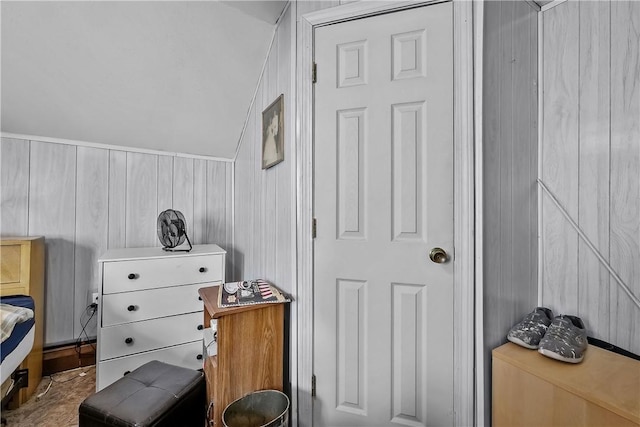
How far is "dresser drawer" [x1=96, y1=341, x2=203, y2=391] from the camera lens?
6.04 ft

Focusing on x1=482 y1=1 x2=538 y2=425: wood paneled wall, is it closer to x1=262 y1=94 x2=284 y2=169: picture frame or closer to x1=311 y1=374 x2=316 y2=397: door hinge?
x1=311 y1=374 x2=316 y2=397: door hinge

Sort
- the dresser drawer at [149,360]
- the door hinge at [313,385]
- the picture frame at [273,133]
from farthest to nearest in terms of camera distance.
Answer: the dresser drawer at [149,360] → the picture frame at [273,133] → the door hinge at [313,385]

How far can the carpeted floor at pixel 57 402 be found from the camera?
163 centimetres

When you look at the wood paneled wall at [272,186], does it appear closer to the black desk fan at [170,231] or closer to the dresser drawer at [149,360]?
the black desk fan at [170,231]

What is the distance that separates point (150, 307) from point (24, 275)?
2.42 feet

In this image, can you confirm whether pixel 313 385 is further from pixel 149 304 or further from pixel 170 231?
pixel 170 231

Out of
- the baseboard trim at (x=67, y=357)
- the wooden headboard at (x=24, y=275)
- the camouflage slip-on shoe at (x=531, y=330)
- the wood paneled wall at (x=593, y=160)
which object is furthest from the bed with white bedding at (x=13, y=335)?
the wood paneled wall at (x=593, y=160)

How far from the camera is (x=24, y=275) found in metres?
1.80

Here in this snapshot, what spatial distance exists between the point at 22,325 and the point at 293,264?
4.77 feet

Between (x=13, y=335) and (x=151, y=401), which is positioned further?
(x=13, y=335)

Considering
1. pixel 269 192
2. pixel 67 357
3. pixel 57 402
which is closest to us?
pixel 57 402

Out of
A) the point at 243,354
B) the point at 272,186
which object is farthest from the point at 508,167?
the point at 243,354

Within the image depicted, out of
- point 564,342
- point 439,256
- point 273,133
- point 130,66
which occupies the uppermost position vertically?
point 130,66

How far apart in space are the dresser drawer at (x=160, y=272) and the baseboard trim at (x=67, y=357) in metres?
0.75
